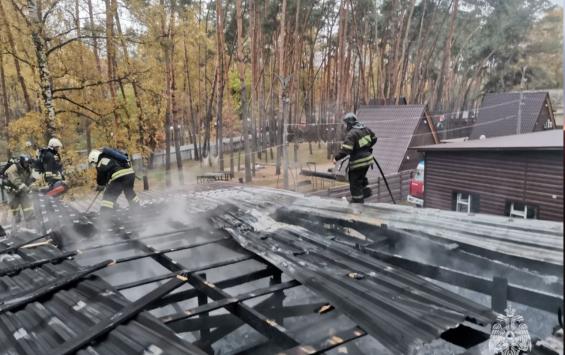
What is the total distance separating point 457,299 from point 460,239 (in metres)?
1.32

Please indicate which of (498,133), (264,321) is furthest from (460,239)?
(498,133)

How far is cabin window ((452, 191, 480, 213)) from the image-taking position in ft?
35.7

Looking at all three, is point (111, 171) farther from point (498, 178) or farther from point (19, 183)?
point (498, 178)

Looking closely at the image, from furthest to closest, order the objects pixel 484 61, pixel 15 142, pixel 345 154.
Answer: pixel 484 61, pixel 15 142, pixel 345 154

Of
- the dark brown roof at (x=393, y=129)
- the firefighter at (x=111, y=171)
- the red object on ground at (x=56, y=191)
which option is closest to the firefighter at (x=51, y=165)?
the red object on ground at (x=56, y=191)

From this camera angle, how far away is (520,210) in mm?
10359

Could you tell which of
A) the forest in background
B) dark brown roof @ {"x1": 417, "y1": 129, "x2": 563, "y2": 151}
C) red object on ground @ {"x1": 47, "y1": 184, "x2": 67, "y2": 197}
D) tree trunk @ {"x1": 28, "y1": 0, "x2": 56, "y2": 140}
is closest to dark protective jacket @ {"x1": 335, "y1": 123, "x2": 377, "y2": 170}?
the forest in background

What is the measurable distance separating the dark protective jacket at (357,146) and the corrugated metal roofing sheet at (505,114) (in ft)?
43.4

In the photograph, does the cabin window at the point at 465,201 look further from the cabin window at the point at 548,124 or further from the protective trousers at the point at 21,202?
the protective trousers at the point at 21,202

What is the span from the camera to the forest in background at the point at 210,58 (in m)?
10.2

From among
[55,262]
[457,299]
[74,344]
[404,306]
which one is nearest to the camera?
[74,344]

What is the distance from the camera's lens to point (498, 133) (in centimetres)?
1697

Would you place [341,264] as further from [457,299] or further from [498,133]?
[498,133]

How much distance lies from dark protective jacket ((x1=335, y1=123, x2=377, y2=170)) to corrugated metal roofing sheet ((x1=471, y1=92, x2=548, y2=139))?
1324 cm
